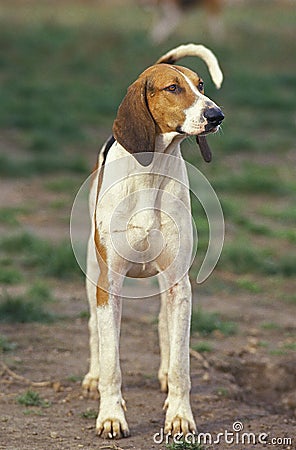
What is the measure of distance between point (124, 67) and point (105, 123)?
3.24 m

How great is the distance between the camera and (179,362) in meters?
4.31

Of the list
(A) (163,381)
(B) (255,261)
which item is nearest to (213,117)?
(A) (163,381)

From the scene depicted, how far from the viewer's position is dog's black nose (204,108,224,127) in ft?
12.9

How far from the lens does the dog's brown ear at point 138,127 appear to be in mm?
4102

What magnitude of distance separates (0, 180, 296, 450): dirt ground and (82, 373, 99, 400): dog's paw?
1.3 inches

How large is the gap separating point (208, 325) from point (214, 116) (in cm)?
234

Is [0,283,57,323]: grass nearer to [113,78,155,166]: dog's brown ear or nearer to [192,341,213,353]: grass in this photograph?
[192,341,213,353]: grass

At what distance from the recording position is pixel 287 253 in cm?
776

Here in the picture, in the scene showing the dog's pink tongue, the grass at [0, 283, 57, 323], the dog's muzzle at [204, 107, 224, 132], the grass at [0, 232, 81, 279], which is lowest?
the grass at [0, 232, 81, 279]

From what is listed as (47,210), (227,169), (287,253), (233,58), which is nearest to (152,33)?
(233,58)

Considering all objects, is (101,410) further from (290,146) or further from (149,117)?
(290,146)

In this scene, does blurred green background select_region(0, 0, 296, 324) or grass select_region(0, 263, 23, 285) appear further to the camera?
blurred green background select_region(0, 0, 296, 324)

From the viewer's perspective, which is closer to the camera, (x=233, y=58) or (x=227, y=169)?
(x=227, y=169)

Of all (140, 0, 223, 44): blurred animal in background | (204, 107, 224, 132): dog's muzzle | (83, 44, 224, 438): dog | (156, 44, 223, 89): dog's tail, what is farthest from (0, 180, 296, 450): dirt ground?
(140, 0, 223, 44): blurred animal in background
